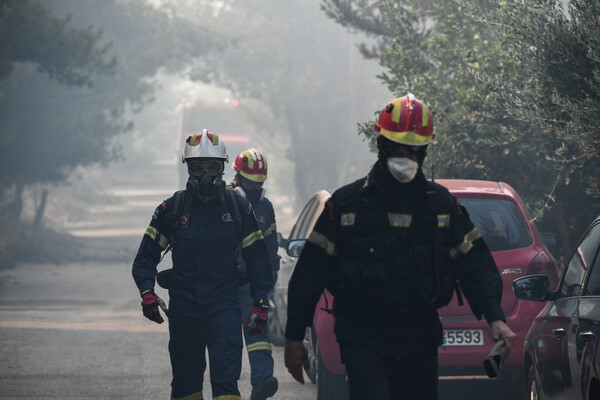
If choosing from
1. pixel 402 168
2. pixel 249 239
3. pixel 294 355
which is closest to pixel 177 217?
pixel 249 239

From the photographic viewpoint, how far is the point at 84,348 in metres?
10.5

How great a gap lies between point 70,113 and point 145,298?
25.2 meters

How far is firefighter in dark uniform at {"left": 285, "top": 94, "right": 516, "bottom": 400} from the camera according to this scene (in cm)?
400

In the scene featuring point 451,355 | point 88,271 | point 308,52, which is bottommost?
point 88,271

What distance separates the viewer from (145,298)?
5.82m

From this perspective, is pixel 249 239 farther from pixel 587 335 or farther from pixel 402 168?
pixel 587 335

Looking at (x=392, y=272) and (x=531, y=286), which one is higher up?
(x=392, y=272)

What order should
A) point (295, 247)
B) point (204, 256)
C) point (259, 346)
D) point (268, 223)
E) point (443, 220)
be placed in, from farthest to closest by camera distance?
1. point (268, 223)
2. point (295, 247)
3. point (259, 346)
4. point (204, 256)
5. point (443, 220)

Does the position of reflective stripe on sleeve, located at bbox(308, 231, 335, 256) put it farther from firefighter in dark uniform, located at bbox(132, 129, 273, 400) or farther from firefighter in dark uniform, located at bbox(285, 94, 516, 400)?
firefighter in dark uniform, located at bbox(132, 129, 273, 400)

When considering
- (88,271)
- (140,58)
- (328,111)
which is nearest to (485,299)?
(88,271)

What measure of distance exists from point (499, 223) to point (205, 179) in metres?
2.46

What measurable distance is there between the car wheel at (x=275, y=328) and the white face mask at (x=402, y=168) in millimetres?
6325

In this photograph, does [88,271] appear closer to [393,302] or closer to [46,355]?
[46,355]

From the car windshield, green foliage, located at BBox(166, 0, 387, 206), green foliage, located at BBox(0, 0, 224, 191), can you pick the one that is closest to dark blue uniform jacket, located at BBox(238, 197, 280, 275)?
the car windshield
